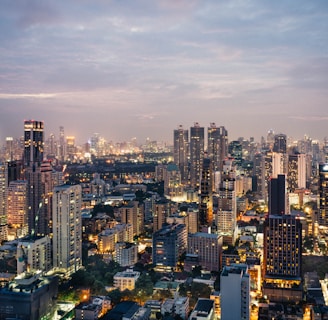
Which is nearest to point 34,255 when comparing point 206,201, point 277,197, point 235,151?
point 206,201

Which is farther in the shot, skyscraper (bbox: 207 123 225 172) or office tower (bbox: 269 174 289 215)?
skyscraper (bbox: 207 123 225 172)

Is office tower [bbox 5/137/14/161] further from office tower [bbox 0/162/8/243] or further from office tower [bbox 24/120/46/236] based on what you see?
office tower [bbox 24/120/46/236]

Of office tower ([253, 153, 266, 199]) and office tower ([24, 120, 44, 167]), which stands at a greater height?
office tower ([24, 120, 44, 167])

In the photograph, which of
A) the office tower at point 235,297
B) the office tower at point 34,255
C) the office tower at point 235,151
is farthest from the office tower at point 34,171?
the office tower at point 235,151

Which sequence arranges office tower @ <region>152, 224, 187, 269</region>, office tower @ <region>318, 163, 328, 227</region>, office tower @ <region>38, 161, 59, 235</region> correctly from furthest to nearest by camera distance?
office tower @ <region>318, 163, 328, 227</region> → office tower @ <region>38, 161, 59, 235</region> → office tower @ <region>152, 224, 187, 269</region>

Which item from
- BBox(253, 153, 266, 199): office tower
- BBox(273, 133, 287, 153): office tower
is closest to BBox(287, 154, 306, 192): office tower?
BBox(253, 153, 266, 199): office tower

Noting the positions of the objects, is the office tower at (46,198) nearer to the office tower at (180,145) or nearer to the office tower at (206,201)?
the office tower at (206,201)
